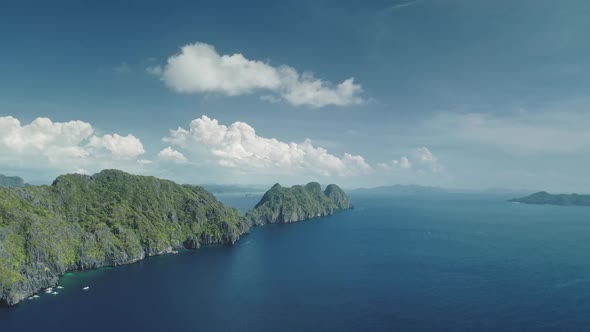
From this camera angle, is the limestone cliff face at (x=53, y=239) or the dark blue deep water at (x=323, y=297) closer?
the dark blue deep water at (x=323, y=297)

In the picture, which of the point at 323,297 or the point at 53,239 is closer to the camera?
the point at 323,297

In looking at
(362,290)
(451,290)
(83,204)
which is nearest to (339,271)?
(362,290)

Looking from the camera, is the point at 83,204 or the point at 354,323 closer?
the point at 354,323

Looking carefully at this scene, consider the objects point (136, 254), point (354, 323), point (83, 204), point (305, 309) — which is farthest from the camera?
point (83, 204)

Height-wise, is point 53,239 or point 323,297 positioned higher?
point 53,239

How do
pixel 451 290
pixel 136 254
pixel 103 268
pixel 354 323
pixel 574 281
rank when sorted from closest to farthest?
pixel 354 323 < pixel 451 290 < pixel 574 281 < pixel 103 268 < pixel 136 254

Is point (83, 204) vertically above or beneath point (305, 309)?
above

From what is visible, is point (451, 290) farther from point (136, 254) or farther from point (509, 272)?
point (136, 254)

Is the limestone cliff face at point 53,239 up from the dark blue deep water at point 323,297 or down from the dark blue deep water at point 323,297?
up

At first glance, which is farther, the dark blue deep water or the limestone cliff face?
the limestone cliff face

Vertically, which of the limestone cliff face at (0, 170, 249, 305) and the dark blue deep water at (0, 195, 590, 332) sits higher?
the limestone cliff face at (0, 170, 249, 305)
